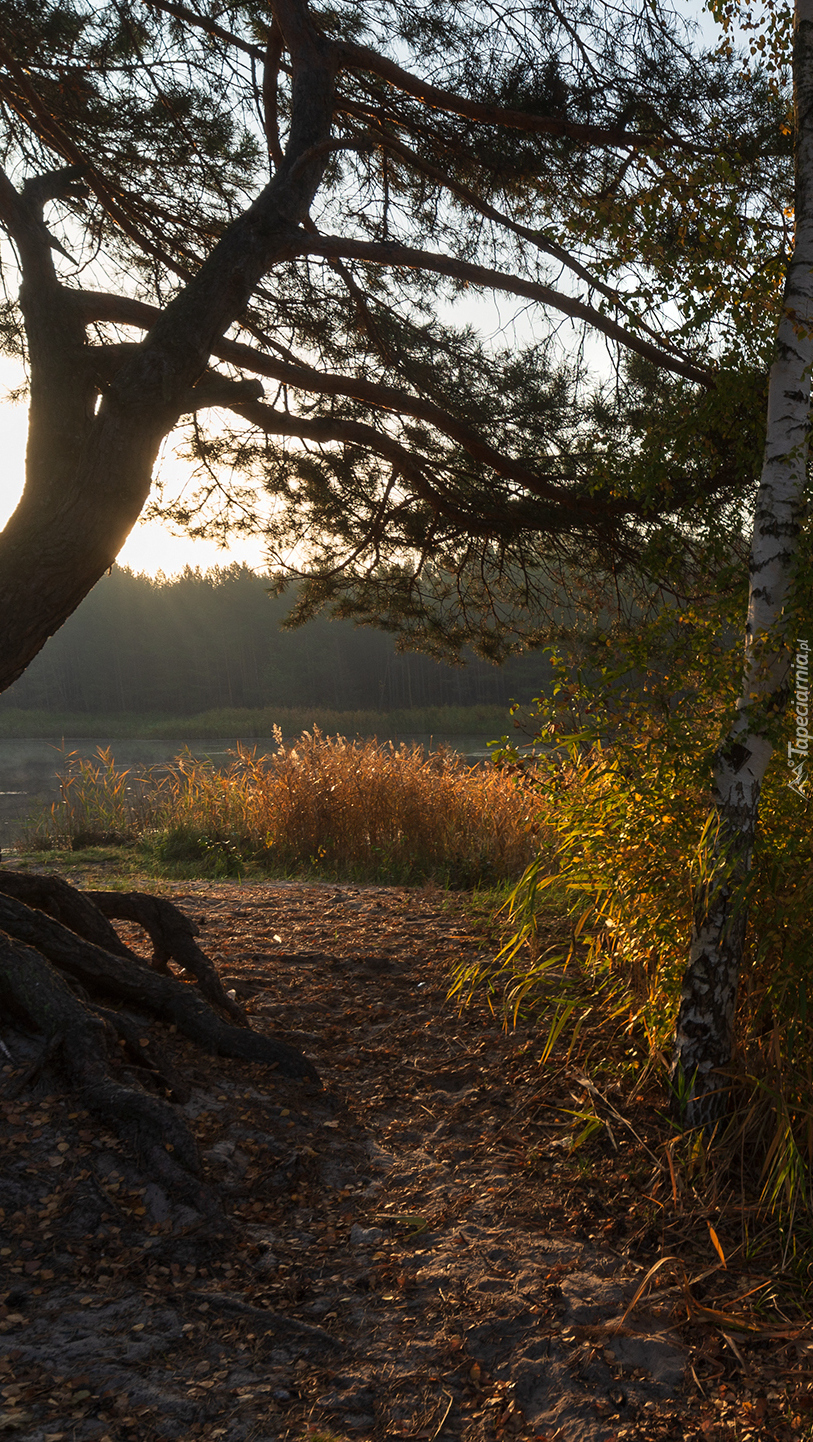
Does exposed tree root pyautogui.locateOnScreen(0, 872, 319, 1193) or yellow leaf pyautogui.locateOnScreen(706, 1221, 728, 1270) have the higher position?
exposed tree root pyautogui.locateOnScreen(0, 872, 319, 1193)

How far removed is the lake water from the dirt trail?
848 centimetres

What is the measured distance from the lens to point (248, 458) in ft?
17.6

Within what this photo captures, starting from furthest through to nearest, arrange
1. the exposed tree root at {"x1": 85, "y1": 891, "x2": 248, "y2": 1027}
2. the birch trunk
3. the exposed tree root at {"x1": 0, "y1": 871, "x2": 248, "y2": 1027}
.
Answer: the exposed tree root at {"x1": 85, "y1": 891, "x2": 248, "y2": 1027}
the exposed tree root at {"x1": 0, "y1": 871, "x2": 248, "y2": 1027}
the birch trunk

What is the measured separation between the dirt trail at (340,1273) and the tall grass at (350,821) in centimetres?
432

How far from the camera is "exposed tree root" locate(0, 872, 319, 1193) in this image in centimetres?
262

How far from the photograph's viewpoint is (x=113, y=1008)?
3.30 meters

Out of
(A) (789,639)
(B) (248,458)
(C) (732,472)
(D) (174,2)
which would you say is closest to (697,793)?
(A) (789,639)

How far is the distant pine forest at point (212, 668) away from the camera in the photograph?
41688mm

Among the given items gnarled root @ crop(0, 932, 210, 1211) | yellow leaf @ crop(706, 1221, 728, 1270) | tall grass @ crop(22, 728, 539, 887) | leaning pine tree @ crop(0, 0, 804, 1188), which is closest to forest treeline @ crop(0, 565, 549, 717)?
tall grass @ crop(22, 728, 539, 887)

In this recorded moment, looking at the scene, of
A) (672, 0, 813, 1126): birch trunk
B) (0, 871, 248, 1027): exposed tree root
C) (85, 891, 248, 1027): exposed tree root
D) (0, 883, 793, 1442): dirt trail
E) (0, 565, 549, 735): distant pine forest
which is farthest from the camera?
(0, 565, 549, 735): distant pine forest

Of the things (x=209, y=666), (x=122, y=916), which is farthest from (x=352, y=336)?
(x=209, y=666)

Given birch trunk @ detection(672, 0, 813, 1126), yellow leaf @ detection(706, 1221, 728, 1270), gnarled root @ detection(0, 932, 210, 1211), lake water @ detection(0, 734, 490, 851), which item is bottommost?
lake water @ detection(0, 734, 490, 851)

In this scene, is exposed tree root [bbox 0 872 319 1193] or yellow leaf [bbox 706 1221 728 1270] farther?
Result: exposed tree root [bbox 0 872 319 1193]

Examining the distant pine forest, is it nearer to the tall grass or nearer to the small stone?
the tall grass
